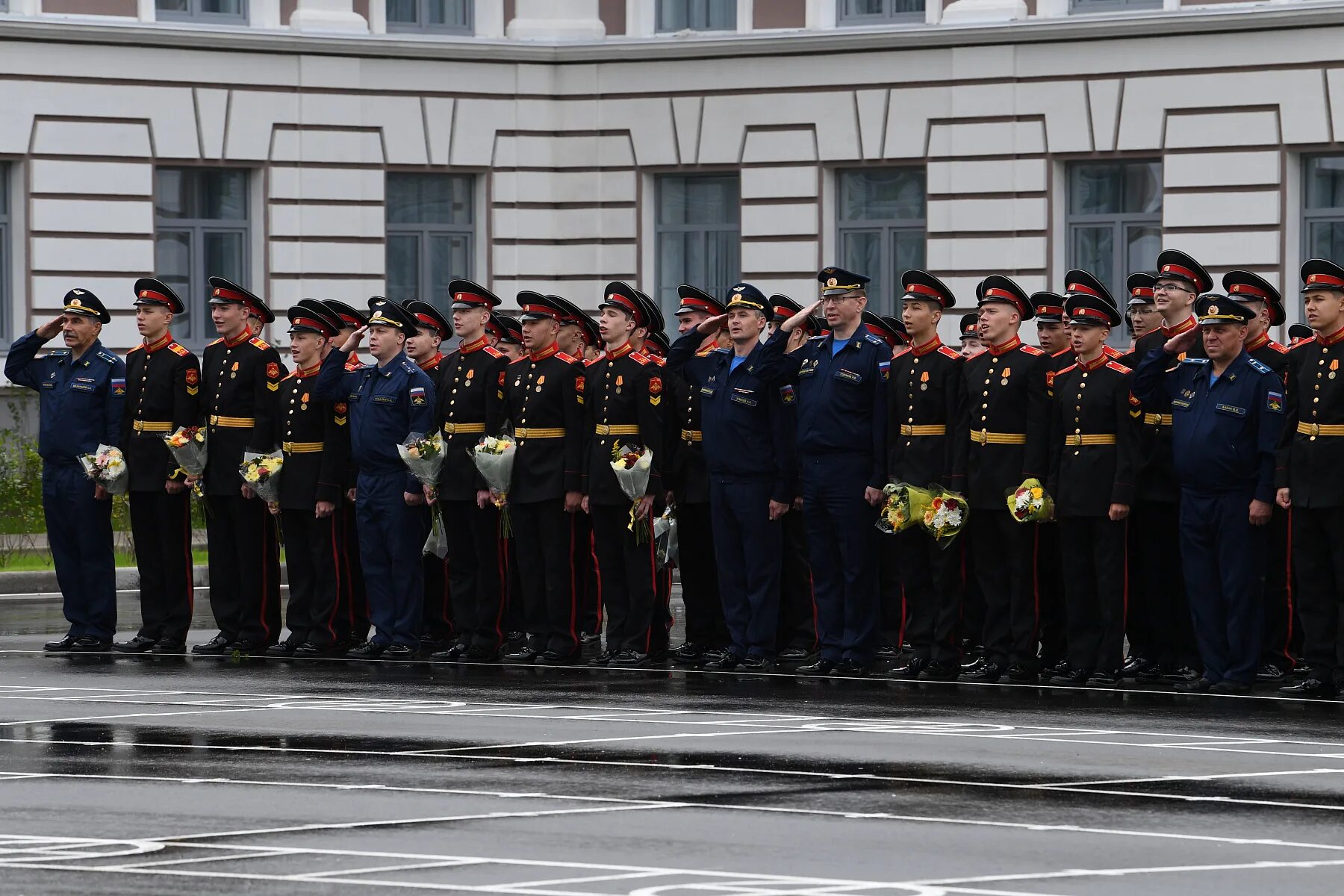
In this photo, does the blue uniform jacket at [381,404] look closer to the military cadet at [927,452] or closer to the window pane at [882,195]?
the military cadet at [927,452]

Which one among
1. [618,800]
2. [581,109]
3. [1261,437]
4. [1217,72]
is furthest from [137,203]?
[618,800]

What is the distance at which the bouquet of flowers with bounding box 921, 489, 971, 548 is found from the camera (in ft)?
48.9

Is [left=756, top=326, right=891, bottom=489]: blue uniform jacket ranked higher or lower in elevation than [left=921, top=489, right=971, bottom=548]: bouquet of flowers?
higher

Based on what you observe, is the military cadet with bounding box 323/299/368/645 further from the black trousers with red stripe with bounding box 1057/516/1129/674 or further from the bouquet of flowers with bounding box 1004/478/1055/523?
the black trousers with red stripe with bounding box 1057/516/1129/674

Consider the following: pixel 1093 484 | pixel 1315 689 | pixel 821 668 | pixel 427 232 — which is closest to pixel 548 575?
pixel 821 668

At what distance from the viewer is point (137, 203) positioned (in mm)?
A: 28719

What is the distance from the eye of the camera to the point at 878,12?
95.8 feet

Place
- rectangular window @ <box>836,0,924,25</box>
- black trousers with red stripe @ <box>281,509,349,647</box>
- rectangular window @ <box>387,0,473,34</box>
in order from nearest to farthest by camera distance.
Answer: black trousers with red stripe @ <box>281,509,349,647</box> → rectangular window @ <box>836,0,924,25</box> → rectangular window @ <box>387,0,473,34</box>

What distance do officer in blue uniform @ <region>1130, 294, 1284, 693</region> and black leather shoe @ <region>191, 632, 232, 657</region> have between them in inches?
235

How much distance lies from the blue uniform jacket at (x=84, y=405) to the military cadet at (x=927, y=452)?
4911mm

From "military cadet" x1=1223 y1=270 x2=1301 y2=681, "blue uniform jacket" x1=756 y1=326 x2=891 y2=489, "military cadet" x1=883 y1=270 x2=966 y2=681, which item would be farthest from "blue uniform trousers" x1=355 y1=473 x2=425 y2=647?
"military cadet" x1=1223 y1=270 x2=1301 y2=681

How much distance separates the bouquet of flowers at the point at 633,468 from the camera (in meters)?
15.7

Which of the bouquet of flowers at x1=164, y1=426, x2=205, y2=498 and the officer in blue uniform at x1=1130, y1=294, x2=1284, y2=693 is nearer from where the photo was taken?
the officer in blue uniform at x1=1130, y1=294, x2=1284, y2=693

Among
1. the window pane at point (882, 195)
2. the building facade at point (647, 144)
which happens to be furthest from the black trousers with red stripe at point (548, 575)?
the window pane at point (882, 195)
